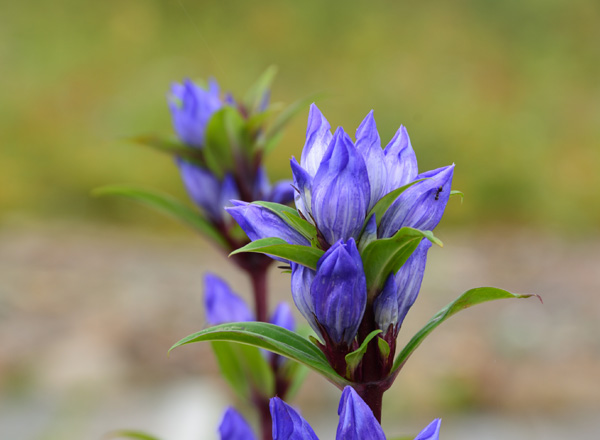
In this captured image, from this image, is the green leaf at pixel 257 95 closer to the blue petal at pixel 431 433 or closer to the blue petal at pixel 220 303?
the blue petal at pixel 220 303

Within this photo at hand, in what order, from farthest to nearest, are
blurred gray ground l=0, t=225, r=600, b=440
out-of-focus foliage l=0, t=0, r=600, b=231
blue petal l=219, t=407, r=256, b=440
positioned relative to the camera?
out-of-focus foliage l=0, t=0, r=600, b=231
blurred gray ground l=0, t=225, r=600, b=440
blue petal l=219, t=407, r=256, b=440

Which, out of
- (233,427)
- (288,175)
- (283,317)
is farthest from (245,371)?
(288,175)

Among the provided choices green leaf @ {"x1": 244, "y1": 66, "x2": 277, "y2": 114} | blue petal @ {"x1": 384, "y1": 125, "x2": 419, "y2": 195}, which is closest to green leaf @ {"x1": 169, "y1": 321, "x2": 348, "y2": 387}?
blue petal @ {"x1": 384, "y1": 125, "x2": 419, "y2": 195}

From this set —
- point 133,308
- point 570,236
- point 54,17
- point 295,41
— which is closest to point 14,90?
point 54,17

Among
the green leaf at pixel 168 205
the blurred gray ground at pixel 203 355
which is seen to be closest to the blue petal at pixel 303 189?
the green leaf at pixel 168 205

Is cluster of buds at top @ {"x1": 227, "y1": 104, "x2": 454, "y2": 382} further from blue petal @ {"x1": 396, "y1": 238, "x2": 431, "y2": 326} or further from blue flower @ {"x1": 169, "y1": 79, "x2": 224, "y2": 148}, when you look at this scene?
blue flower @ {"x1": 169, "y1": 79, "x2": 224, "y2": 148}

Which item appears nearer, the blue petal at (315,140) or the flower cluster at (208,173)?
the blue petal at (315,140)
